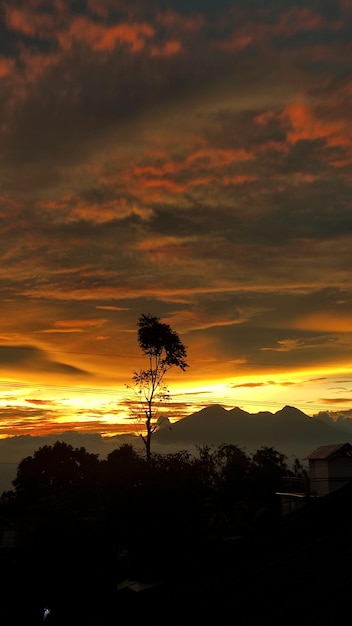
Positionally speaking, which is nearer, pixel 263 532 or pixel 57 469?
pixel 263 532

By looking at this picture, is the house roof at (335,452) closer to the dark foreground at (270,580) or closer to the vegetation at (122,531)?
the vegetation at (122,531)

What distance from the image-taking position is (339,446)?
2469 inches

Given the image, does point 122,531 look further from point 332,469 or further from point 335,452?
point 335,452

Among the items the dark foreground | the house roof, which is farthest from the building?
the dark foreground

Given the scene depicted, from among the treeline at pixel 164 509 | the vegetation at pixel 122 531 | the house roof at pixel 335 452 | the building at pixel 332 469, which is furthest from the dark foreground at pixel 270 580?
the house roof at pixel 335 452

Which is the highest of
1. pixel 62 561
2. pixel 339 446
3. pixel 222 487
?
pixel 339 446

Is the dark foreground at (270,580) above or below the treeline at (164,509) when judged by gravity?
above

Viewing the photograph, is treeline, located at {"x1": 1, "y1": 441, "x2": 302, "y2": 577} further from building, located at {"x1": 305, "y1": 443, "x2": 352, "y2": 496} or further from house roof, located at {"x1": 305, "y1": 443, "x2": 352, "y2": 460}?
house roof, located at {"x1": 305, "y1": 443, "x2": 352, "y2": 460}

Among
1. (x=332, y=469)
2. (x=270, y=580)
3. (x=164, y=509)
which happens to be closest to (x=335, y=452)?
(x=332, y=469)

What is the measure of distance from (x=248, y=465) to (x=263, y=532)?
188ft

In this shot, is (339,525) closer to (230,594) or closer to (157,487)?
(230,594)

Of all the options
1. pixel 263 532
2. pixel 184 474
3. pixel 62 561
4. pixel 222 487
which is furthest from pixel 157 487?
pixel 263 532

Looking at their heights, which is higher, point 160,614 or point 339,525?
point 339,525

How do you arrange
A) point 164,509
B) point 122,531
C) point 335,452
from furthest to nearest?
point 335,452 < point 164,509 < point 122,531
